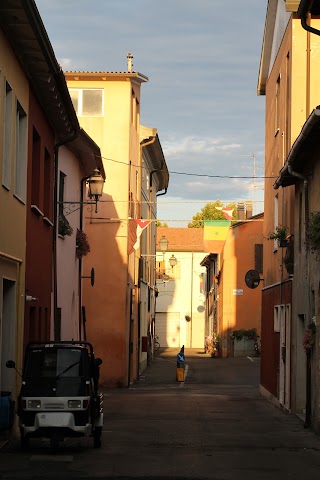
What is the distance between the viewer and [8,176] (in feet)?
50.1

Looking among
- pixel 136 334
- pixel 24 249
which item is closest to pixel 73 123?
pixel 24 249

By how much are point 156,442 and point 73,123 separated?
8.01 m

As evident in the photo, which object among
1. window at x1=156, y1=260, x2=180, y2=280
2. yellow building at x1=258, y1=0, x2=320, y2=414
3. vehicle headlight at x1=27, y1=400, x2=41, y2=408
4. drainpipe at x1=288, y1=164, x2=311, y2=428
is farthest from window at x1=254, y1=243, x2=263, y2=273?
window at x1=156, y1=260, x2=180, y2=280

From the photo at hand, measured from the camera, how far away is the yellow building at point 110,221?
1390 inches

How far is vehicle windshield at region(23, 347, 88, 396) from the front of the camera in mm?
13617

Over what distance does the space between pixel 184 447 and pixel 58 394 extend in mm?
2493

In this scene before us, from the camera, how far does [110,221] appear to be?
3569cm

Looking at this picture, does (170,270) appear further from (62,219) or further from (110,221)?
(62,219)

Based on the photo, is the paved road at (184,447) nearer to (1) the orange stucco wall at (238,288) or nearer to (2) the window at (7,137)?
(2) the window at (7,137)

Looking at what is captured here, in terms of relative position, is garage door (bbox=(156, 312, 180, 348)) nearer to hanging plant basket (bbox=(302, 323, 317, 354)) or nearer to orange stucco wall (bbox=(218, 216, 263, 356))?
orange stucco wall (bbox=(218, 216, 263, 356))

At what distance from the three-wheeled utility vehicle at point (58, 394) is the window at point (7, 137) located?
8.86ft

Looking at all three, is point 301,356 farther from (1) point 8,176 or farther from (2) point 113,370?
(2) point 113,370

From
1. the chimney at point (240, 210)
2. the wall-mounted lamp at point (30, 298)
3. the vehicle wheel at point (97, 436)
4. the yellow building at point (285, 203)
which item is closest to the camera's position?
the vehicle wheel at point (97, 436)

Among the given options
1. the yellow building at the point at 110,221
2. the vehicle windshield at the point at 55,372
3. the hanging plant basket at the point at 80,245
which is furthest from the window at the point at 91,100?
the vehicle windshield at the point at 55,372
